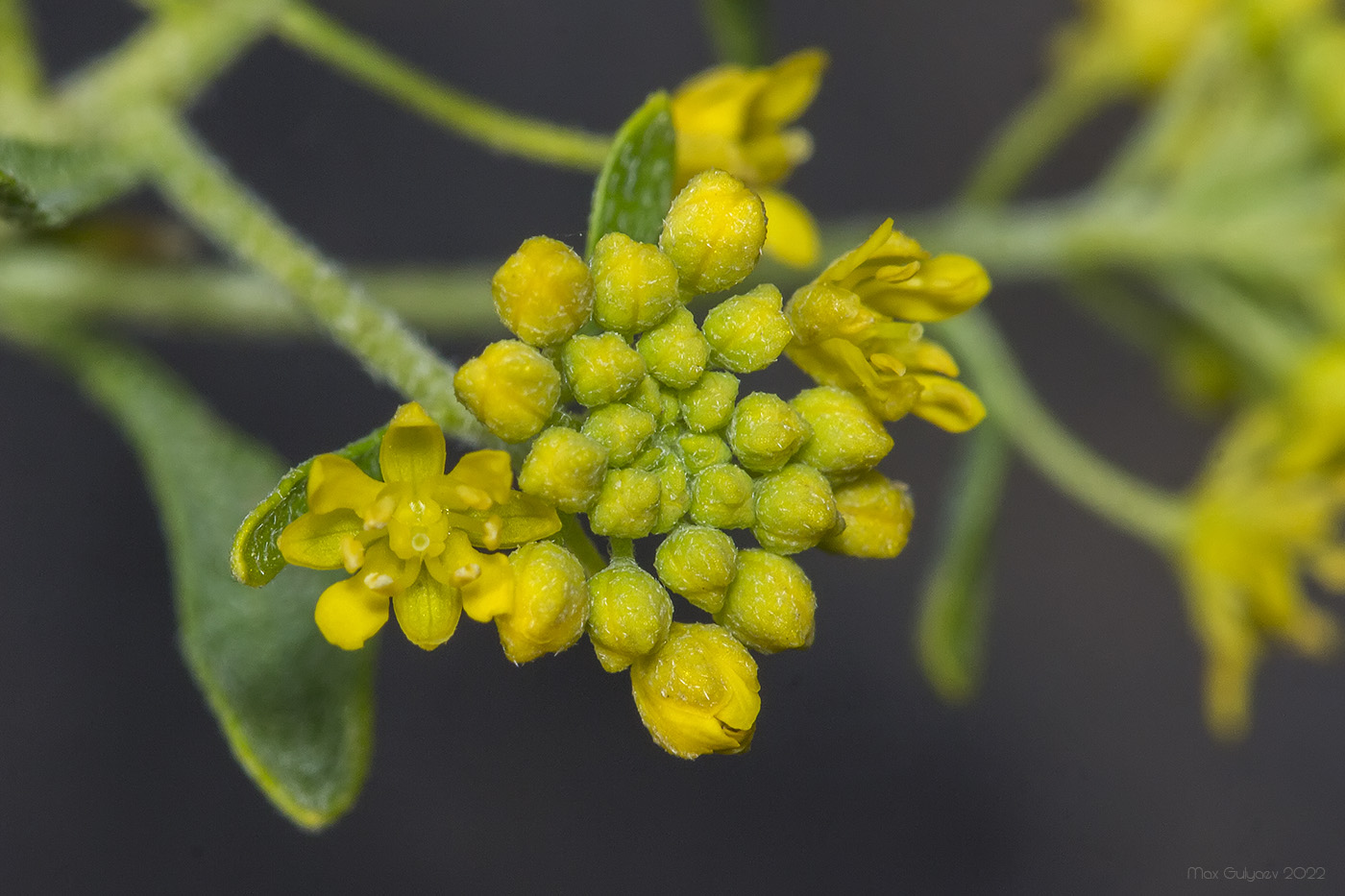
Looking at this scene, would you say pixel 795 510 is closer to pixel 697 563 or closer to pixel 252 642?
pixel 697 563

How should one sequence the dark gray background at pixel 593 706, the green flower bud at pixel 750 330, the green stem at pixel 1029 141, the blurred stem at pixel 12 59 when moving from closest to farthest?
the green flower bud at pixel 750 330 → the blurred stem at pixel 12 59 → the green stem at pixel 1029 141 → the dark gray background at pixel 593 706

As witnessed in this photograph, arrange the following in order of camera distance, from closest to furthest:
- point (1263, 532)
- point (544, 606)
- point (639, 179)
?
point (544, 606) → point (639, 179) → point (1263, 532)

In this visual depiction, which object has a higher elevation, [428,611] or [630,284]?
[630,284]

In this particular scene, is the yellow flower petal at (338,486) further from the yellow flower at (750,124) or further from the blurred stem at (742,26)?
the blurred stem at (742,26)

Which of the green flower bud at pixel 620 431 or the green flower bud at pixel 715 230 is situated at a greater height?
the green flower bud at pixel 715 230

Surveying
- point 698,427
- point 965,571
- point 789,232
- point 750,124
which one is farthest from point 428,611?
point 965,571

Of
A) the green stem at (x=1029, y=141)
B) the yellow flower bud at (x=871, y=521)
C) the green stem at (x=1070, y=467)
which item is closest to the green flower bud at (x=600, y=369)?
the yellow flower bud at (x=871, y=521)

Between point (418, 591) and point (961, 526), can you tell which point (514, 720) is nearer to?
point (961, 526)
